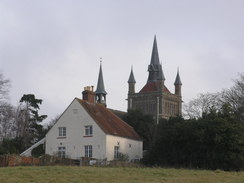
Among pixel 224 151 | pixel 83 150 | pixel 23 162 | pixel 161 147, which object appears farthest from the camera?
pixel 83 150

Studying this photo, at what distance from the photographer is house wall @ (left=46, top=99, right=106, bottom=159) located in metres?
54.6

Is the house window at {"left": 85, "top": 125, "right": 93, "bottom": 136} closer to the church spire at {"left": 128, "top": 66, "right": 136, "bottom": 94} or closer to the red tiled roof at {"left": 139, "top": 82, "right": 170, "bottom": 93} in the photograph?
the red tiled roof at {"left": 139, "top": 82, "right": 170, "bottom": 93}

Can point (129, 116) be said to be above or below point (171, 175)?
above

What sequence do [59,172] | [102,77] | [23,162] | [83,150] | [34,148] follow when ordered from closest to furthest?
1. [59,172]
2. [23,162]
3. [83,150]
4. [34,148]
5. [102,77]

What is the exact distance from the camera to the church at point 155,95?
141750 mm

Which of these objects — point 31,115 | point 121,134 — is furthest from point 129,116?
point 31,115

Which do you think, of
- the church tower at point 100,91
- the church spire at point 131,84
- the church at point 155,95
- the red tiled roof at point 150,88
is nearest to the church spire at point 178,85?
the church at point 155,95

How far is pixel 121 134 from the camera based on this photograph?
57.1m

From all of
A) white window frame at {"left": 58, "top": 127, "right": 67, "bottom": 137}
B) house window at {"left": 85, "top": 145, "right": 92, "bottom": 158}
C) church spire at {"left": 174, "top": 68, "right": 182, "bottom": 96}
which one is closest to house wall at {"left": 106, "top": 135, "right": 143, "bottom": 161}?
house window at {"left": 85, "top": 145, "right": 92, "bottom": 158}

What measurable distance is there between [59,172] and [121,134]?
29735 mm

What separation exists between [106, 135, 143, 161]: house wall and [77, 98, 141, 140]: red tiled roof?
51 cm

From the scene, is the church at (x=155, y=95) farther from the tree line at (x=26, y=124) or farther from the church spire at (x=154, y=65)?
the tree line at (x=26, y=124)

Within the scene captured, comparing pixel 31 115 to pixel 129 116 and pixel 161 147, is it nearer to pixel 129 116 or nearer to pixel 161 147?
pixel 129 116

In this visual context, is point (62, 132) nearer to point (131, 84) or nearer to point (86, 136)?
point (86, 136)
